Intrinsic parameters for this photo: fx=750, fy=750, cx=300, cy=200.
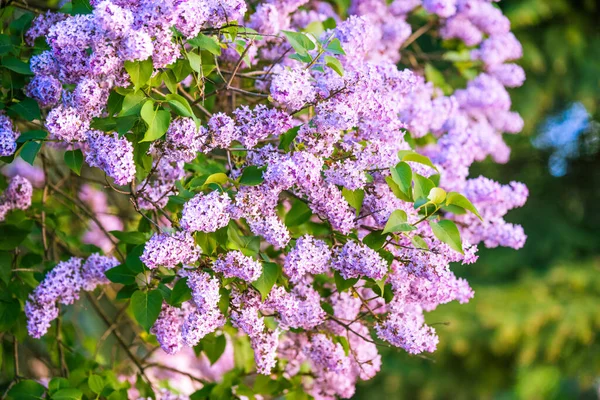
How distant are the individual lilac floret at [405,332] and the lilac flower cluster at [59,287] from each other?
2.84 ft

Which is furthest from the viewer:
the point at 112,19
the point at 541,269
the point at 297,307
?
the point at 541,269

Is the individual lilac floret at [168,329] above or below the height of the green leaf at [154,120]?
below

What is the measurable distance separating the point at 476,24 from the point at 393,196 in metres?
1.87

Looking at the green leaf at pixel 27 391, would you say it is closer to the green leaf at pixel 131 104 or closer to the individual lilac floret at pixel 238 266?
the individual lilac floret at pixel 238 266

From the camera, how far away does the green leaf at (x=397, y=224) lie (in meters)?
1.89

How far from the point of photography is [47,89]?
2035 mm

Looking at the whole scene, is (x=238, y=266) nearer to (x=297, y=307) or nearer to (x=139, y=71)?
(x=297, y=307)

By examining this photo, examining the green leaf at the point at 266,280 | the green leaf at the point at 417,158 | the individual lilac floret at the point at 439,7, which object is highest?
the individual lilac floret at the point at 439,7

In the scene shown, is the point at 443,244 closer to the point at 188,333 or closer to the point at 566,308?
the point at 188,333

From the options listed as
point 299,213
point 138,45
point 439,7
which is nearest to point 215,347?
point 299,213

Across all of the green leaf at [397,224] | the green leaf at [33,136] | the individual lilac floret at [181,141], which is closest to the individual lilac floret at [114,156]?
the individual lilac floret at [181,141]

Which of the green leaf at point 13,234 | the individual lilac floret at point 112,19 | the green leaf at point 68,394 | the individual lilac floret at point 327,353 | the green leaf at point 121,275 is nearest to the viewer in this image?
the individual lilac floret at point 112,19

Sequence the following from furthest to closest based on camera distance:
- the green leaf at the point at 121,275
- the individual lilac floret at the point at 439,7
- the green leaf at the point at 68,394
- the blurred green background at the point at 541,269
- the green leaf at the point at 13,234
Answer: the blurred green background at the point at 541,269 → the individual lilac floret at the point at 439,7 → the green leaf at the point at 13,234 → the green leaf at the point at 68,394 → the green leaf at the point at 121,275

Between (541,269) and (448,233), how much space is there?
8313 millimetres
